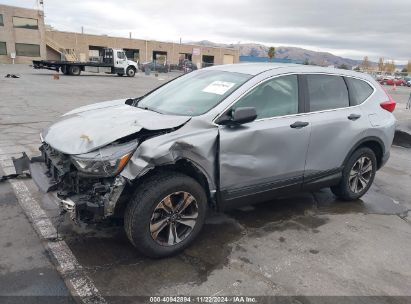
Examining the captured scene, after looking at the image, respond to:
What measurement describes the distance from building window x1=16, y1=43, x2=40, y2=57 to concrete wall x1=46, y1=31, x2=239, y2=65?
525 centimetres

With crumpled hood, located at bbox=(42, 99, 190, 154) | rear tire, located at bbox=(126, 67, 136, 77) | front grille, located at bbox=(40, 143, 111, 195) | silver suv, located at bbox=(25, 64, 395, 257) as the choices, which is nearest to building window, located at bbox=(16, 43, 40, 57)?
rear tire, located at bbox=(126, 67, 136, 77)

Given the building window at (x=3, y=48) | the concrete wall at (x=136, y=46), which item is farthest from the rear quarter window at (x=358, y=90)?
the concrete wall at (x=136, y=46)

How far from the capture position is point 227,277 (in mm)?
3107

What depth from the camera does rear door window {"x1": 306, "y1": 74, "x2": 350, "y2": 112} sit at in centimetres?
424

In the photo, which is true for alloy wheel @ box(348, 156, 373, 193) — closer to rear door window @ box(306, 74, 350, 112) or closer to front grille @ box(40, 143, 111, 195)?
rear door window @ box(306, 74, 350, 112)

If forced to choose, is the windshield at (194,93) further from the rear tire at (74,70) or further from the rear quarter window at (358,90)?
the rear tire at (74,70)

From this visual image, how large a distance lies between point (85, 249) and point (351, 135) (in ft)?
11.0

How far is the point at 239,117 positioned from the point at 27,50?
5285cm

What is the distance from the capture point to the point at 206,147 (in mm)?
3324

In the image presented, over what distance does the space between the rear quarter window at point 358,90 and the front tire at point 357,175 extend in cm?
65

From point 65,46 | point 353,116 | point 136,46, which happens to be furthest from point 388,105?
point 136,46

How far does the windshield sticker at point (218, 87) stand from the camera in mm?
3774

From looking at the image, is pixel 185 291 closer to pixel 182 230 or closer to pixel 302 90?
pixel 182 230

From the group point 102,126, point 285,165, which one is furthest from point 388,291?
point 102,126
